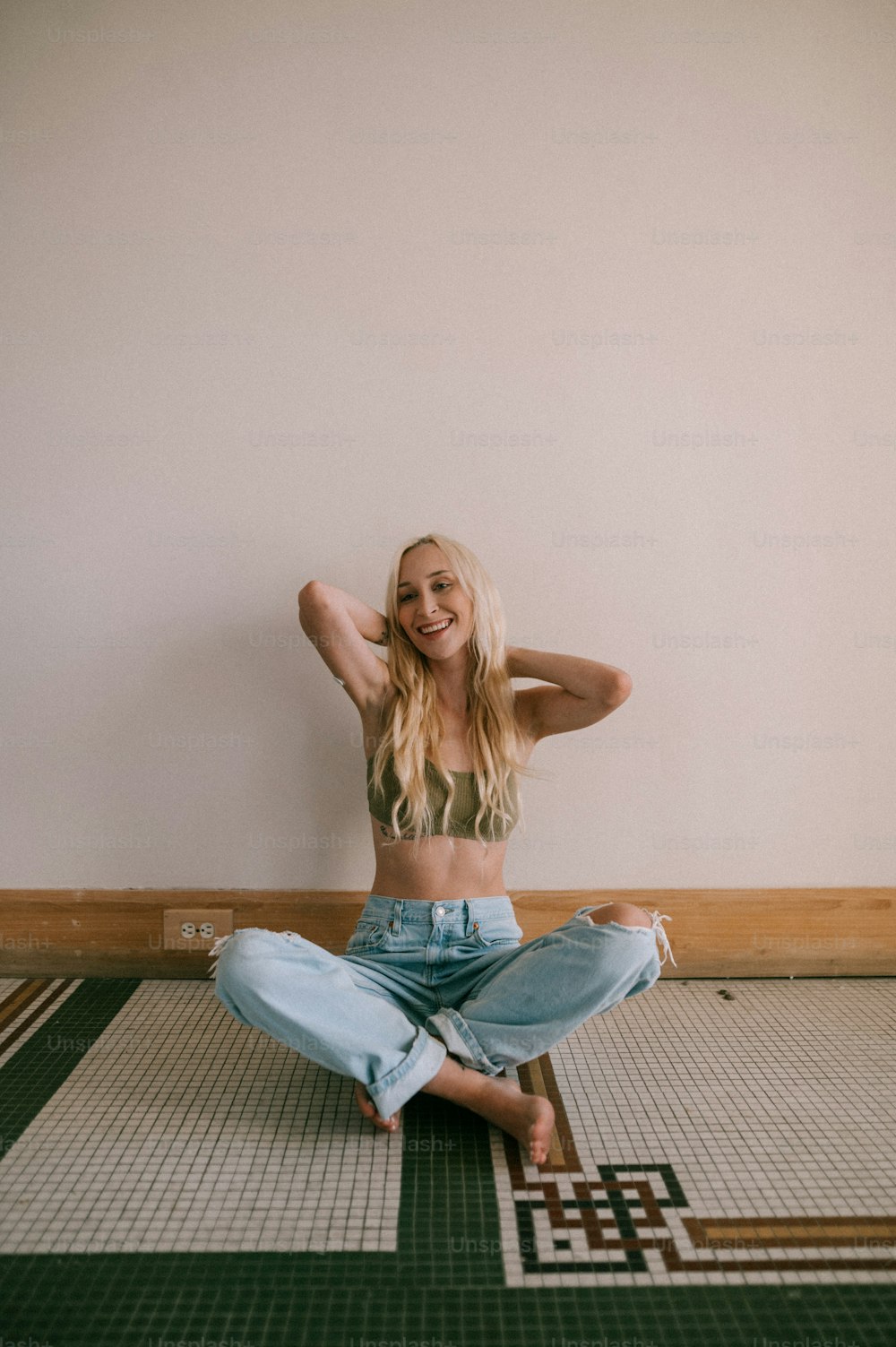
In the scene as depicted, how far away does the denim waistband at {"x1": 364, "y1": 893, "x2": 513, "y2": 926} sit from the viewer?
1.62 meters

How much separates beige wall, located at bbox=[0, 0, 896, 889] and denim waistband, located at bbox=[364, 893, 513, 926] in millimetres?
313

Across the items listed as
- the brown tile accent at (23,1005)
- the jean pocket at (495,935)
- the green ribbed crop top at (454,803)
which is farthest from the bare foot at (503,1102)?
the brown tile accent at (23,1005)

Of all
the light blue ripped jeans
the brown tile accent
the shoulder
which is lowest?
the brown tile accent

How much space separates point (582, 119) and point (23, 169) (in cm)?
125

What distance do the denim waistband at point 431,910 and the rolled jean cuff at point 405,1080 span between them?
27 centimetres

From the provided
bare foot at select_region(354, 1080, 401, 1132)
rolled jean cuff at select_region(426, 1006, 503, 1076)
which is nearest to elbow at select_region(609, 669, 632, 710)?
rolled jean cuff at select_region(426, 1006, 503, 1076)

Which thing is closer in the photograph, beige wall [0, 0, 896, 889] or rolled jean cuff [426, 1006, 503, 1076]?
rolled jean cuff [426, 1006, 503, 1076]

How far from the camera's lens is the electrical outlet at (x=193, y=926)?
1.95 meters

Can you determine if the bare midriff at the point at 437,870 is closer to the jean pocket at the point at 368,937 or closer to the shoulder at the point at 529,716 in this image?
the jean pocket at the point at 368,937

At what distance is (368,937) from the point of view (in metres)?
1.63

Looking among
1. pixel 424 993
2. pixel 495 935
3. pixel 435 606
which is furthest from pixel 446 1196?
pixel 435 606

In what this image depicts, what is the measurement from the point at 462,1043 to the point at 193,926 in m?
0.80

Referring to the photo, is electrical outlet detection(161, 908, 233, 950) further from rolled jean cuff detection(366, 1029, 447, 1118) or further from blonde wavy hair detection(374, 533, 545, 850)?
rolled jean cuff detection(366, 1029, 447, 1118)

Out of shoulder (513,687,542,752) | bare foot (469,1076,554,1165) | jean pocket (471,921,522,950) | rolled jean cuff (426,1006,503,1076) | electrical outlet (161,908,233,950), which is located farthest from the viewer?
electrical outlet (161,908,233,950)
